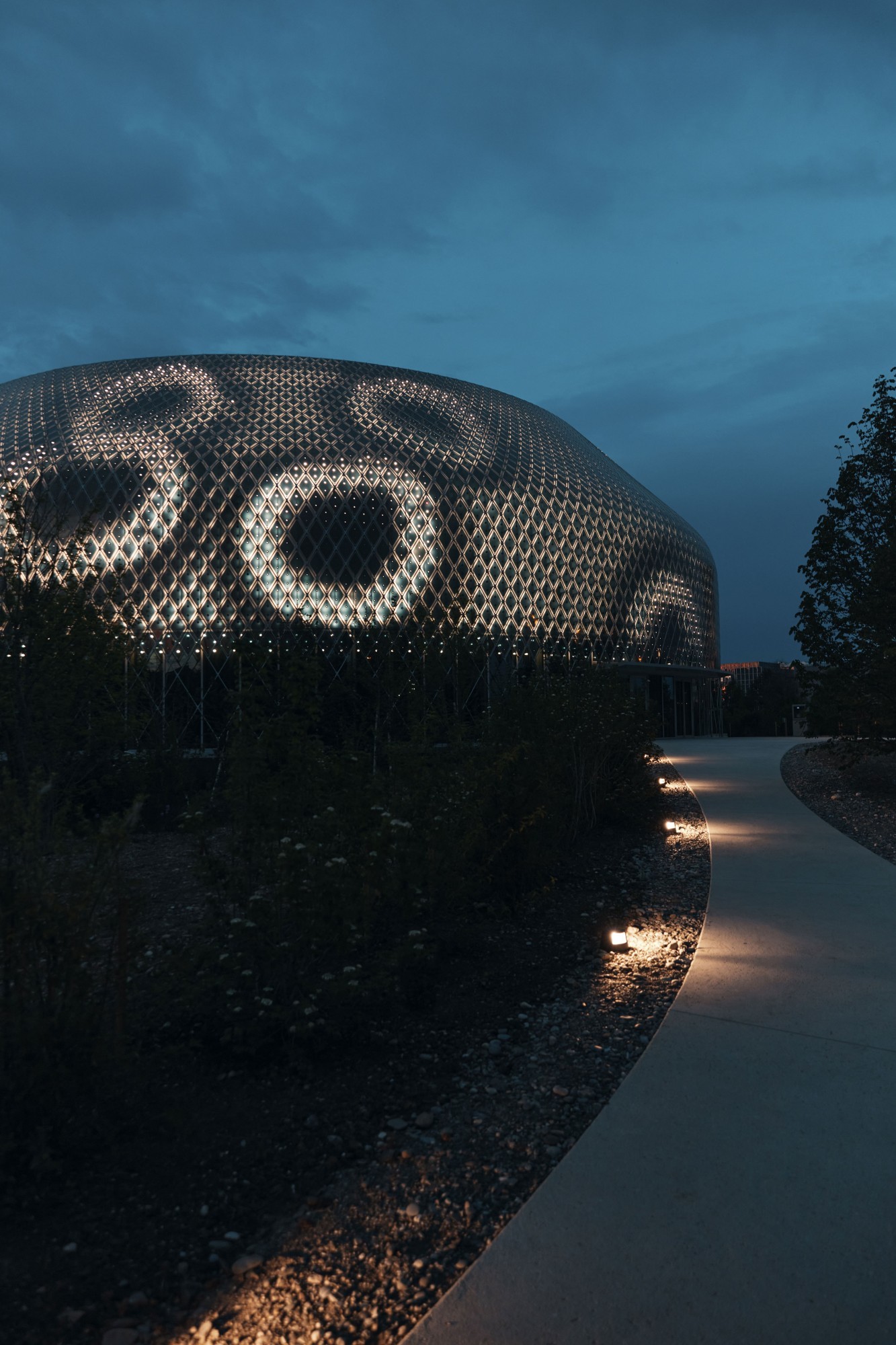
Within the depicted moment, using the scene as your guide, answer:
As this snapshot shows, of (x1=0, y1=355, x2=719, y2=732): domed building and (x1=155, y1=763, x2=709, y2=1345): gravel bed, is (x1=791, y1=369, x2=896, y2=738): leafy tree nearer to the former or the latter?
(x1=155, y1=763, x2=709, y2=1345): gravel bed

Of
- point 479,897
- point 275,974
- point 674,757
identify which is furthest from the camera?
point 674,757

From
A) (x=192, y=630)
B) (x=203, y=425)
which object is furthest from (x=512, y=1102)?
(x=203, y=425)

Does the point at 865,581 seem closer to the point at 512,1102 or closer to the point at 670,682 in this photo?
the point at 512,1102

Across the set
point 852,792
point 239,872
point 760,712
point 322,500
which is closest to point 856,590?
point 852,792

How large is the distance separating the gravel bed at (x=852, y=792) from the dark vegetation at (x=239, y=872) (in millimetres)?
3490

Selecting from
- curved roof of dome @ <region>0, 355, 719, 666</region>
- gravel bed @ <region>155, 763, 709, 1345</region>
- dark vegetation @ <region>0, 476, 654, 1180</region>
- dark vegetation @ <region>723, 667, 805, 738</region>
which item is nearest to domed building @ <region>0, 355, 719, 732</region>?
curved roof of dome @ <region>0, 355, 719, 666</region>

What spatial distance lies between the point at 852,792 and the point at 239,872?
12.6 metres

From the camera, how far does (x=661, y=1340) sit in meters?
2.25

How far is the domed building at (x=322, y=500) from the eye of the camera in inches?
1377

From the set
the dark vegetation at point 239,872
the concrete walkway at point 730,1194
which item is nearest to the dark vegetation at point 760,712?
the dark vegetation at point 239,872

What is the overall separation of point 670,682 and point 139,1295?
153 feet

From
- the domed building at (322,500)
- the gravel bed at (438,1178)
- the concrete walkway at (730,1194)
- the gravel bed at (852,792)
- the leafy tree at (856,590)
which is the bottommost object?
the gravel bed at (438,1178)

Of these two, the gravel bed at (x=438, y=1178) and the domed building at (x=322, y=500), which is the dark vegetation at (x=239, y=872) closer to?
the gravel bed at (x=438, y=1178)

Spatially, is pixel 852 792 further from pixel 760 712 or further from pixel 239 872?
pixel 760 712
